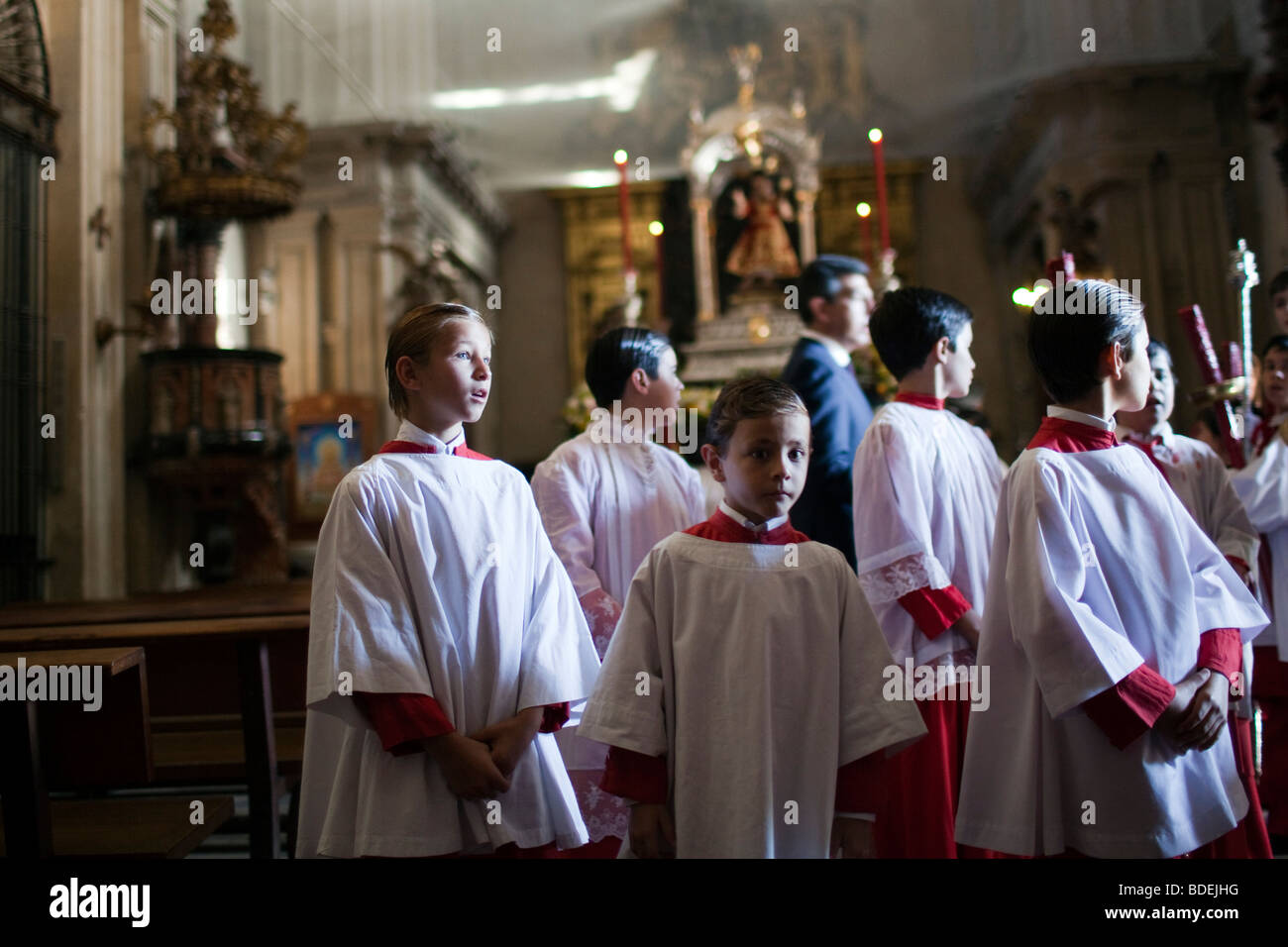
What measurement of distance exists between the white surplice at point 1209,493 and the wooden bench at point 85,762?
2217 millimetres

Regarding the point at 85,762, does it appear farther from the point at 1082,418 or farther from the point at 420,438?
the point at 1082,418

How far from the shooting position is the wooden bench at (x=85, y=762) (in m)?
2.04

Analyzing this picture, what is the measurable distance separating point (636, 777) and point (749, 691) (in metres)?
0.22

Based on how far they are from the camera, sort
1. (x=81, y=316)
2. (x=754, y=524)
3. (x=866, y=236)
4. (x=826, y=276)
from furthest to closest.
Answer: (x=866, y=236), (x=81, y=316), (x=826, y=276), (x=754, y=524)

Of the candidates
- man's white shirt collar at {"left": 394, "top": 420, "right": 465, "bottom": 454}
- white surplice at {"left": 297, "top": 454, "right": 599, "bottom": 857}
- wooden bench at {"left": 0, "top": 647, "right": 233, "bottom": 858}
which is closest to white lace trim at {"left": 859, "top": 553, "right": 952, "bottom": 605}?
white surplice at {"left": 297, "top": 454, "right": 599, "bottom": 857}

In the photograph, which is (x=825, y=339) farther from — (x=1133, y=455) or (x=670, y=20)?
(x=670, y=20)

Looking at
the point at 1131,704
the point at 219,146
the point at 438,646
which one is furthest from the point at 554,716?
the point at 219,146

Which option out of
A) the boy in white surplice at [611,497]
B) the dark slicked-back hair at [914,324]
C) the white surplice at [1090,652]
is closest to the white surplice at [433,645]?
the boy in white surplice at [611,497]

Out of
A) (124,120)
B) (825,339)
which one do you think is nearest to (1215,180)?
(825,339)

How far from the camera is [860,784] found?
180 centimetres

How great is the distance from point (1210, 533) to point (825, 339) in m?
1.10

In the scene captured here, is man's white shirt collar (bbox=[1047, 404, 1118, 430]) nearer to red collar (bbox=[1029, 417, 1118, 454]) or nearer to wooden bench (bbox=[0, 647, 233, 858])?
red collar (bbox=[1029, 417, 1118, 454])

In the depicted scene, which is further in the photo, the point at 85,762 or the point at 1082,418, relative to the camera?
the point at 85,762

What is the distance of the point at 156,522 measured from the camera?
6395 millimetres
